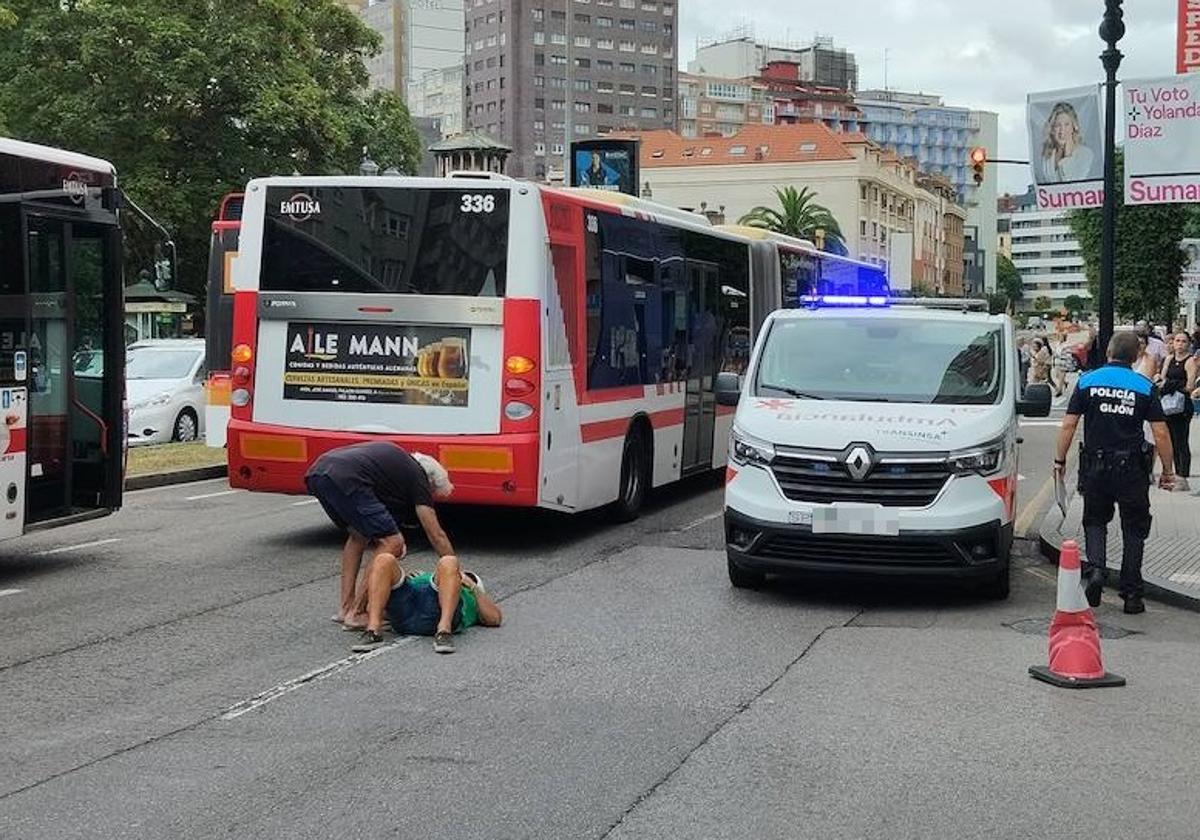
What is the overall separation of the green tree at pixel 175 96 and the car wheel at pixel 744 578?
1219 inches

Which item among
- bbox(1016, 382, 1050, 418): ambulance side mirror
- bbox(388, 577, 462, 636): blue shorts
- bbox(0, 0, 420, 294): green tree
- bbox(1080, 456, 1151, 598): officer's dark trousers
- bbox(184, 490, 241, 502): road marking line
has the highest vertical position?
bbox(0, 0, 420, 294): green tree

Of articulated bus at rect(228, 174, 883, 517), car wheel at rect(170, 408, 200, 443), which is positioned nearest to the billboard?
Answer: car wheel at rect(170, 408, 200, 443)

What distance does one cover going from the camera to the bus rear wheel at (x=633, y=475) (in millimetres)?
13836

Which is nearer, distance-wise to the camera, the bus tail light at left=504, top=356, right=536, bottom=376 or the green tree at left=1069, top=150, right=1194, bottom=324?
the bus tail light at left=504, top=356, right=536, bottom=376

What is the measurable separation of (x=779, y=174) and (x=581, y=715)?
111m

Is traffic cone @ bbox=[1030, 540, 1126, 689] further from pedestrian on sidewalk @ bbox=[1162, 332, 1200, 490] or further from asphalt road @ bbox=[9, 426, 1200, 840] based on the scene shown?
pedestrian on sidewalk @ bbox=[1162, 332, 1200, 490]

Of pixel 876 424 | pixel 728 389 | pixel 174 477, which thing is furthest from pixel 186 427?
pixel 876 424

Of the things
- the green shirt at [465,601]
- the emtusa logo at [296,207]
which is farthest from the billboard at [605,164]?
the green shirt at [465,601]

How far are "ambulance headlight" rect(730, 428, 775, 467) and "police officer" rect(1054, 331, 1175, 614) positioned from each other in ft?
6.94

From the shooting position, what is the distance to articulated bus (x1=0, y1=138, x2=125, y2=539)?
10227 mm

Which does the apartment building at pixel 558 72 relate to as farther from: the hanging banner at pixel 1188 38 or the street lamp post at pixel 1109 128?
the street lamp post at pixel 1109 128

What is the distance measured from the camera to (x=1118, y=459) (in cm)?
967

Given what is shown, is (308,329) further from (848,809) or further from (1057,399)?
(1057,399)

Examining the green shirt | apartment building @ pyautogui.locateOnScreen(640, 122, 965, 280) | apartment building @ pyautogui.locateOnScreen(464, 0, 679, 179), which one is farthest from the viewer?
apartment building @ pyautogui.locateOnScreen(464, 0, 679, 179)
